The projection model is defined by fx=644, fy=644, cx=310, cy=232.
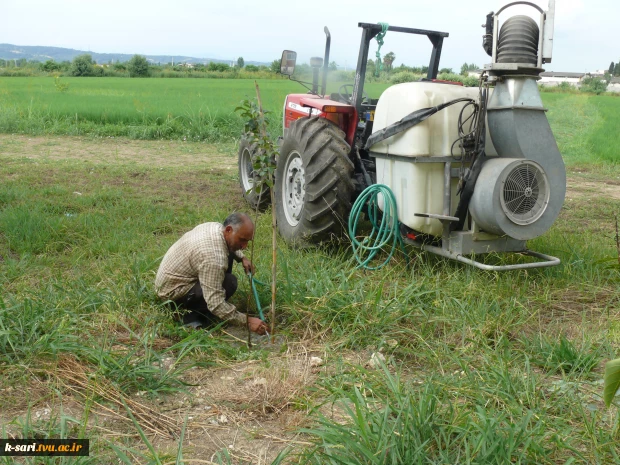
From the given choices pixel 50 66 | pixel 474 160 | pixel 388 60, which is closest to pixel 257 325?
pixel 474 160

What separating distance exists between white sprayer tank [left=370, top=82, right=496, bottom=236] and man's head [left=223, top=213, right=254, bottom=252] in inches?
50.5

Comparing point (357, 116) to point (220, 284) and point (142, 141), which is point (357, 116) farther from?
point (142, 141)

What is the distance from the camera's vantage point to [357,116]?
5445 mm

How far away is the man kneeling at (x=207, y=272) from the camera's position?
12.3 ft

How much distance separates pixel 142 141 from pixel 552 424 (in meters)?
11.8

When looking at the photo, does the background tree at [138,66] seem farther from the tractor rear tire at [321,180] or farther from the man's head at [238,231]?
the man's head at [238,231]

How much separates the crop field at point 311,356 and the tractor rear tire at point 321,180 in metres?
0.21

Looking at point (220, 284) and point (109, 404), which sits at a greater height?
point (220, 284)

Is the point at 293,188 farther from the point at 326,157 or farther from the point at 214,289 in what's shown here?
the point at 214,289

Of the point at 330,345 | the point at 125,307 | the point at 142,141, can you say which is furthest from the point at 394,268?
the point at 142,141

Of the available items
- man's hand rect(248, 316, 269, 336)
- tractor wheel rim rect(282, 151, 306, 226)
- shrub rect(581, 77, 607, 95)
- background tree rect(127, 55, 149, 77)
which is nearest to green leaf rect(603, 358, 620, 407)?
man's hand rect(248, 316, 269, 336)

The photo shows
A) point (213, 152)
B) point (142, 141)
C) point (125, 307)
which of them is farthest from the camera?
point (142, 141)

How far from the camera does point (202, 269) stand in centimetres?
374

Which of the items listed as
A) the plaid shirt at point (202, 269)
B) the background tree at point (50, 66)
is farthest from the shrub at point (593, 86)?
the plaid shirt at point (202, 269)
